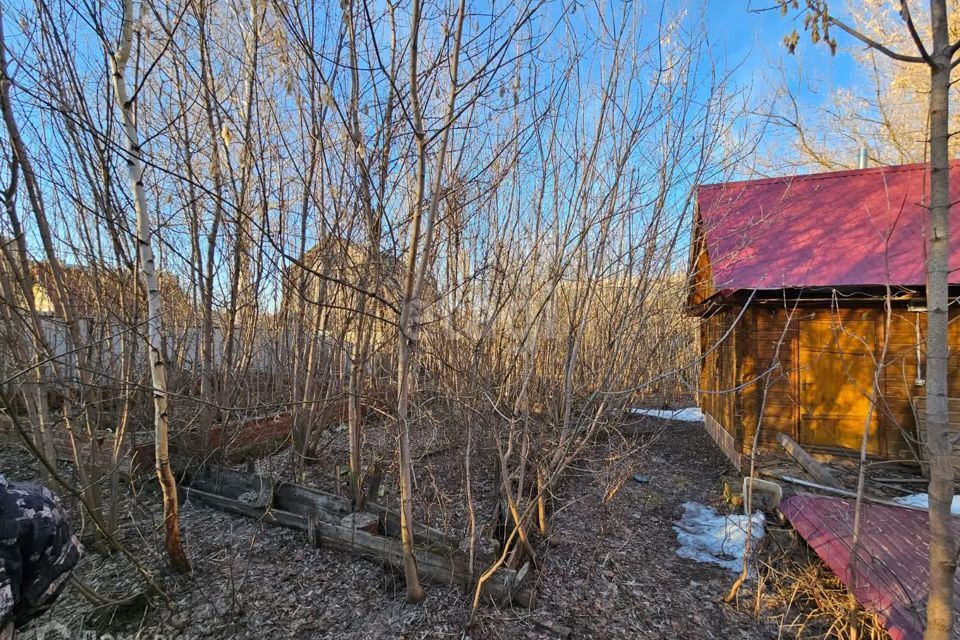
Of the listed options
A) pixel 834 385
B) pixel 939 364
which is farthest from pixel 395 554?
pixel 834 385

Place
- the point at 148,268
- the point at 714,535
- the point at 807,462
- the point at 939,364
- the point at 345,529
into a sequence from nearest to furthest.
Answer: the point at 939,364
the point at 148,268
the point at 345,529
the point at 714,535
the point at 807,462

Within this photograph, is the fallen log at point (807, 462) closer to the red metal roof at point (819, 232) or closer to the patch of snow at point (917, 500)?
the patch of snow at point (917, 500)

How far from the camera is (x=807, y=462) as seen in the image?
4.65 m

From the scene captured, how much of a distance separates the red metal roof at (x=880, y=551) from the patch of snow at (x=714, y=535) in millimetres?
384

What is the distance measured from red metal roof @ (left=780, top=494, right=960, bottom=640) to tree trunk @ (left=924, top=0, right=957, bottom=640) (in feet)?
2.56

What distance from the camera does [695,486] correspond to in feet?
18.4

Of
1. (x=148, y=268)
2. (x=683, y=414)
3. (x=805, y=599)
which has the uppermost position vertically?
(x=148, y=268)

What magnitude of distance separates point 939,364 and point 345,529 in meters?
3.44

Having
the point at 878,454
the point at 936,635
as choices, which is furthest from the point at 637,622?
the point at 878,454

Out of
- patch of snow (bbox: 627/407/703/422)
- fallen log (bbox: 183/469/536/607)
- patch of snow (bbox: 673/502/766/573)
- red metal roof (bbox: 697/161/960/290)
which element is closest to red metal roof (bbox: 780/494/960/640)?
patch of snow (bbox: 673/502/766/573)

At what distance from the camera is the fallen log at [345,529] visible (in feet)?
9.23

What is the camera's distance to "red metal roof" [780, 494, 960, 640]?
2.34 m

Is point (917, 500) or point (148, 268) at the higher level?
point (148, 268)

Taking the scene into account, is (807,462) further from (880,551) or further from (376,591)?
(376,591)
